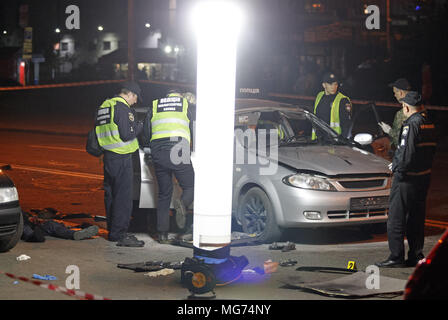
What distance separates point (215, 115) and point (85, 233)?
131 inches

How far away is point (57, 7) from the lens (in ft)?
311

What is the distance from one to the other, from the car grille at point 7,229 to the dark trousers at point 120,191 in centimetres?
132

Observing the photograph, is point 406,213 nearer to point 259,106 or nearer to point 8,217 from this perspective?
point 259,106

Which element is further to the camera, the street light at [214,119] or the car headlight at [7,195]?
the car headlight at [7,195]

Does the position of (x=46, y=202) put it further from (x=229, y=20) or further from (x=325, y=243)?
(x=229, y=20)

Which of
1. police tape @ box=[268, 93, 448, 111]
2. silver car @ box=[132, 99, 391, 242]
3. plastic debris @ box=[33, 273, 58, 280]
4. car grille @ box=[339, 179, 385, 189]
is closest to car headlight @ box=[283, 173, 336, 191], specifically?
silver car @ box=[132, 99, 391, 242]

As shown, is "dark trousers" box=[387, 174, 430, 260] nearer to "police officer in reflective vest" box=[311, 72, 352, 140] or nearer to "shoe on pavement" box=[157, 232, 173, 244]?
"shoe on pavement" box=[157, 232, 173, 244]

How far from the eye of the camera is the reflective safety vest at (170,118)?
31.3 ft

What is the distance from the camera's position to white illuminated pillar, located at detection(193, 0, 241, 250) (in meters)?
6.88

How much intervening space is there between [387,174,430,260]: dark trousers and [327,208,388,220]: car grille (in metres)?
0.89

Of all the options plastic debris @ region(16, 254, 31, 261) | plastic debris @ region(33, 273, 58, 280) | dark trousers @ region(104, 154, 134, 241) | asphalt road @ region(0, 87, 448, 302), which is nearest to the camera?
asphalt road @ region(0, 87, 448, 302)

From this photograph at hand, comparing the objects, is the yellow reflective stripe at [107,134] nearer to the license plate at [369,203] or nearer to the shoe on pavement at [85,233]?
the shoe on pavement at [85,233]

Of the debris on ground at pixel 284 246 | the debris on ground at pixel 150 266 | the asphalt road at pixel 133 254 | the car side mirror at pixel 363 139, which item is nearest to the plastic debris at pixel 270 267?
the asphalt road at pixel 133 254

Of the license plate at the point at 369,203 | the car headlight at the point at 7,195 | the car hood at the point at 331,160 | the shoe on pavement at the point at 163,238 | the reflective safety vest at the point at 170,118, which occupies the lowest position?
the shoe on pavement at the point at 163,238
